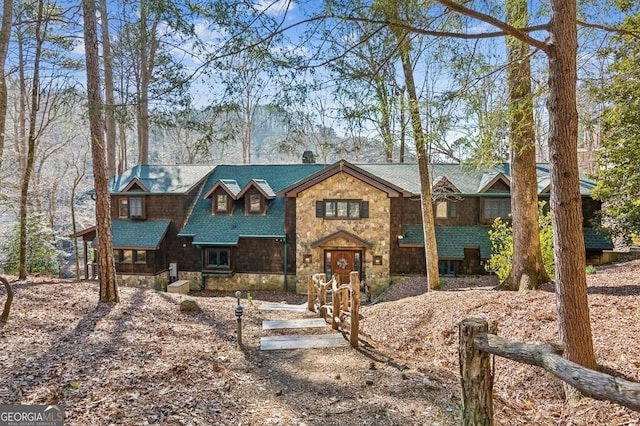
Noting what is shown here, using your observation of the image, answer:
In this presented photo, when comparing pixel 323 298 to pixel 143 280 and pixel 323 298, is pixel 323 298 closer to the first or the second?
pixel 323 298

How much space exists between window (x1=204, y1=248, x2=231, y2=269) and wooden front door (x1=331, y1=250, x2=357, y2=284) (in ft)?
17.2

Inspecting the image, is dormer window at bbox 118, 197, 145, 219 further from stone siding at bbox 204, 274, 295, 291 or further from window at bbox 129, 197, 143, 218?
stone siding at bbox 204, 274, 295, 291

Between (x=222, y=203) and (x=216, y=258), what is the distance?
2859 mm

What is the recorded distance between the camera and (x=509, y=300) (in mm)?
8438

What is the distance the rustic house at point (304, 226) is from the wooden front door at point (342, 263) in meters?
0.05

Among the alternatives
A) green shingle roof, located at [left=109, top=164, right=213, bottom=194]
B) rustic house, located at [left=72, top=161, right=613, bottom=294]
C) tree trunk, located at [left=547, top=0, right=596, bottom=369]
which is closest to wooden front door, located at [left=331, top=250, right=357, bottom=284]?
rustic house, located at [left=72, top=161, right=613, bottom=294]

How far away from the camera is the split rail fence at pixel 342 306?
7.46 m

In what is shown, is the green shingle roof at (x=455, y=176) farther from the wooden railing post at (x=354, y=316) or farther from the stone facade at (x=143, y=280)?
the stone facade at (x=143, y=280)

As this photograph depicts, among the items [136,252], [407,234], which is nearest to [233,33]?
[407,234]

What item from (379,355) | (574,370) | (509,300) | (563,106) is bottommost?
(379,355)

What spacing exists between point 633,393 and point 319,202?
15.7 metres

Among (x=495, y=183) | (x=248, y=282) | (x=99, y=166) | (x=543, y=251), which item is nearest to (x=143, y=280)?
(x=248, y=282)

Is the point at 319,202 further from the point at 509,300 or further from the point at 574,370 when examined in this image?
the point at 574,370

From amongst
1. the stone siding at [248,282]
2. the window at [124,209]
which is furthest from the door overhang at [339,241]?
the window at [124,209]
